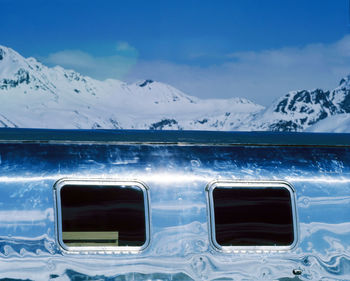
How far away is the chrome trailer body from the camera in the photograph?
4.89 m

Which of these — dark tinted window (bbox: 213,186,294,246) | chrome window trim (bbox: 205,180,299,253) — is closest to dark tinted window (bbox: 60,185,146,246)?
chrome window trim (bbox: 205,180,299,253)

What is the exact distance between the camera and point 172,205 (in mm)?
5156

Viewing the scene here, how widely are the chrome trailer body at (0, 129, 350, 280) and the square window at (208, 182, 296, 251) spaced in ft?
0.17

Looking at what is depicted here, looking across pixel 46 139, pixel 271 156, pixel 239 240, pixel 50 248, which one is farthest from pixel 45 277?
pixel 271 156

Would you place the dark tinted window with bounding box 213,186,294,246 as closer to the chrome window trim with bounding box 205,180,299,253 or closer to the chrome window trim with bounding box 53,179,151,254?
the chrome window trim with bounding box 205,180,299,253

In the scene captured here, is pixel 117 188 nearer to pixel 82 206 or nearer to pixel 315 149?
pixel 82 206

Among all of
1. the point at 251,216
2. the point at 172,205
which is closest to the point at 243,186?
the point at 251,216

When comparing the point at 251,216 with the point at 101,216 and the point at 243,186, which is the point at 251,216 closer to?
the point at 243,186

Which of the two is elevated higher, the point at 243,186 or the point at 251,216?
the point at 243,186

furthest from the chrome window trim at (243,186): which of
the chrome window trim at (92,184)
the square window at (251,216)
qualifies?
the chrome window trim at (92,184)

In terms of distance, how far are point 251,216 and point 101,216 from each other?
1.43m

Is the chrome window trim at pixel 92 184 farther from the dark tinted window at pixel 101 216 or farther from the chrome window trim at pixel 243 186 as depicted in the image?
the chrome window trim at pixel 243 186

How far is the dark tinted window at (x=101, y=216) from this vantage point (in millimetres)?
5016

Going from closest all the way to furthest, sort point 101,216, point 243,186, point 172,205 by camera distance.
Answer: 1. point 101,216
2. point 172,205
3. point 243,186
